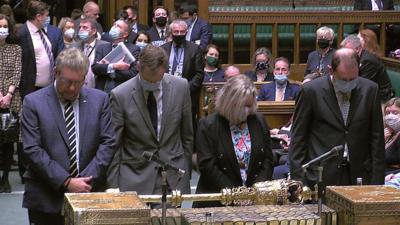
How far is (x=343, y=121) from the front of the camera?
22.9 feet

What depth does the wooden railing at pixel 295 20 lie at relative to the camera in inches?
595

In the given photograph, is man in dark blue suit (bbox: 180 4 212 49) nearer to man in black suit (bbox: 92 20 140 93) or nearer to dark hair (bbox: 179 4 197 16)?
dark hair (bbox: 179 4 197 16)

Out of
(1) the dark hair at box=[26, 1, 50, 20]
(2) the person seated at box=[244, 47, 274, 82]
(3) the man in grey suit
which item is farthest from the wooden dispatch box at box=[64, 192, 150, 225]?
(2) the person seated at box=[244, 47, 274, 82]

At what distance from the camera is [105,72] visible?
10.9m

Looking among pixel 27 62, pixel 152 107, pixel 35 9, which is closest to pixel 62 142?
pixel 152 107

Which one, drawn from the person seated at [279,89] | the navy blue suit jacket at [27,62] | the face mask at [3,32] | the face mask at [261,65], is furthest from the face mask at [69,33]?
the person seated at [279,89]

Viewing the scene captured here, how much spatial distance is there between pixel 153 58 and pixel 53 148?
0.93m

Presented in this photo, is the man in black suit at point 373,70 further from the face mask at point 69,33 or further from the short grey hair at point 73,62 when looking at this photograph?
the short grey hair at point 73,62

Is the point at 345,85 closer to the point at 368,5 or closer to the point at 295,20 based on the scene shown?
the point at 295,20

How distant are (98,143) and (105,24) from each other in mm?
11773

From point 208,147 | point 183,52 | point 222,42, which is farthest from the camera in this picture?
point 222,42

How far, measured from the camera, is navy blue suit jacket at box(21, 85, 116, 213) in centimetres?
607

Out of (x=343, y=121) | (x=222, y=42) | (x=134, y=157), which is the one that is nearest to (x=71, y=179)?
(x=134, y=157)

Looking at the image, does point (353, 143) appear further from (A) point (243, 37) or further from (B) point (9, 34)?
(A) point (243, 37)
